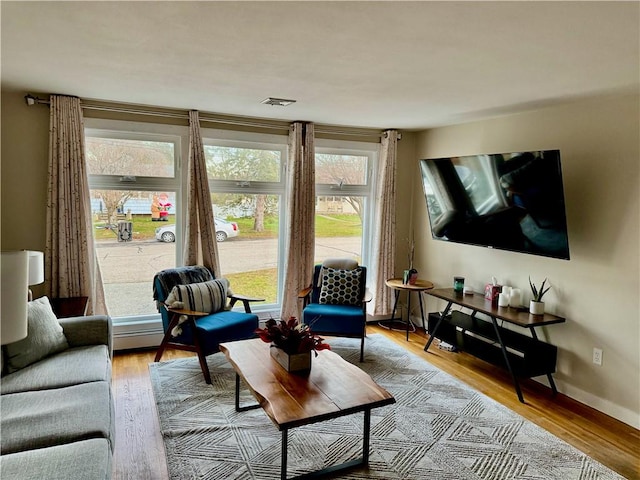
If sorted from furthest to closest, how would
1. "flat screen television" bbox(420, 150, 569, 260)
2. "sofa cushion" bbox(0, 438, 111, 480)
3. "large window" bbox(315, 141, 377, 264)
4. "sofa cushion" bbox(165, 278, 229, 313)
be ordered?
"large window" bbox(315, 141, 377, 264), "sofa cushion" bbox(165, 278, 229, 313), "flat screen television" bbox(420, 150, 569, 260), "sofa cushion" bbox(0, 438, 111, 480)

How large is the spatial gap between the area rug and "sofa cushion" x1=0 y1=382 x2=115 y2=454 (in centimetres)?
56

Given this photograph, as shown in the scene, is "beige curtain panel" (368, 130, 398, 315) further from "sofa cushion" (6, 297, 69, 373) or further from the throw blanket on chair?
"sofa cushion" (6, 297, 69, 373)

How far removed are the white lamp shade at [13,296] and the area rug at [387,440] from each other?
1418 millimetres

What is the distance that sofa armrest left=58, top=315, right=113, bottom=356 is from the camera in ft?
9.73

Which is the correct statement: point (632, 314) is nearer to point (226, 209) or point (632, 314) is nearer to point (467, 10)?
point (467, 10)

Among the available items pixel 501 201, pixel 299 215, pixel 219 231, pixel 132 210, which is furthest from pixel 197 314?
pixel 501 201

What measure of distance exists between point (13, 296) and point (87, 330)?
1.86 m

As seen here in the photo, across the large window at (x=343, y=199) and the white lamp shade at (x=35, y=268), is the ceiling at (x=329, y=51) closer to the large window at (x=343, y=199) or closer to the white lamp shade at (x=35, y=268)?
the white lamp shade at (x=35, y=268)

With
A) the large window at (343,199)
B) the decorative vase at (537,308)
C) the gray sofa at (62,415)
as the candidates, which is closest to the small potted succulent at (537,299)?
the decorative vase at (537,308)

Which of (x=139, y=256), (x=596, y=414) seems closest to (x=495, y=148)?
(x=596, y=414)

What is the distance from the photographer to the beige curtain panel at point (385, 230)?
4.98m

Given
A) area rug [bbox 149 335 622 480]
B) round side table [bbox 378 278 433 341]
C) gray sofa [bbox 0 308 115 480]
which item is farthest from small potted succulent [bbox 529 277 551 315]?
gray sofa [bbox 0 308 115 480]

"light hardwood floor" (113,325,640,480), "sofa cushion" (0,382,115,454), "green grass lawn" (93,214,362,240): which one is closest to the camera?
"sofa cushion" (0,382,115,454)

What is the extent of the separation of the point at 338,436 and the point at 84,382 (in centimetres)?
155
